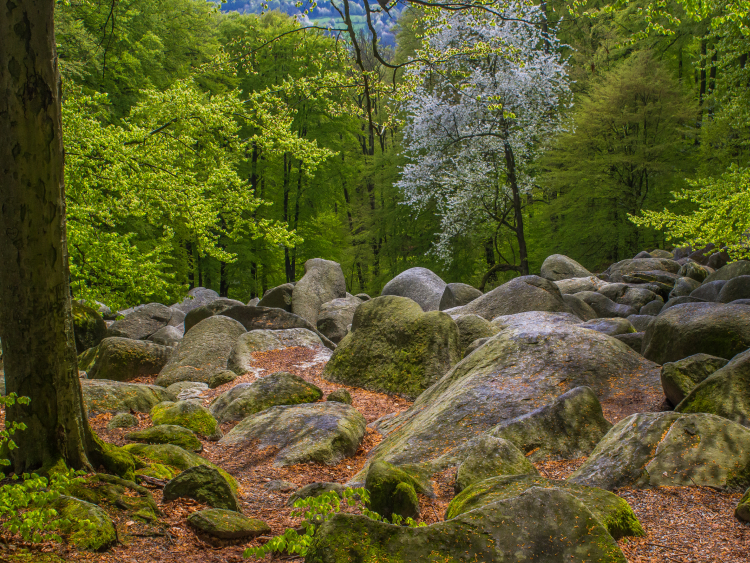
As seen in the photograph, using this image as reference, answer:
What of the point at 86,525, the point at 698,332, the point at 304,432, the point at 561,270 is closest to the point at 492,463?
the point at 86,525

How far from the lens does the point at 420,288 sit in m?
19.6

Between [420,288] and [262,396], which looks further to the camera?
[420,288]

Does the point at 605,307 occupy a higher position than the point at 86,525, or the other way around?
the point at 605,307

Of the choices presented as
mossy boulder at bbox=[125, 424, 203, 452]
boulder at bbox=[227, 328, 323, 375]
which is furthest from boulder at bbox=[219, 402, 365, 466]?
boulder at bbox=[227, 328, 323, 375]

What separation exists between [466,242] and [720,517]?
23.3 metres

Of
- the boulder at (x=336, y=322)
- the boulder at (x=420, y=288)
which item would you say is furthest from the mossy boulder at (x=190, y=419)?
the boulder at (x=420, y=288)

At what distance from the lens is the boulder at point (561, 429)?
5.20m

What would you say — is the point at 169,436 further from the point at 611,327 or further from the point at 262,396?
the point at 611,327

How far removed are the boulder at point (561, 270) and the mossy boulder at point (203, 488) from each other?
1852 centimetres

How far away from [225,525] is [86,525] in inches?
44.8

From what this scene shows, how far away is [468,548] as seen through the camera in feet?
8.56

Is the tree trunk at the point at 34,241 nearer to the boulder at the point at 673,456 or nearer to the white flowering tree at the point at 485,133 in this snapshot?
the boulder at the point at 673,456

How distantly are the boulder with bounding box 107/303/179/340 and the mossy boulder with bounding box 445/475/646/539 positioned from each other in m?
14.9

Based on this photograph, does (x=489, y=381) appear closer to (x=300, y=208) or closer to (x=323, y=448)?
(x=323, y=448)
